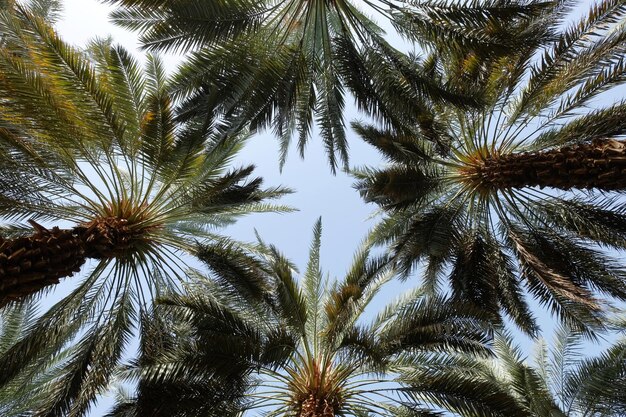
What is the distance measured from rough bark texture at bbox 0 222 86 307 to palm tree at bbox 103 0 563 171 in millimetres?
2785

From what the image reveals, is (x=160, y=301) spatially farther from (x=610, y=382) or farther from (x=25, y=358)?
(x=610, y=382)

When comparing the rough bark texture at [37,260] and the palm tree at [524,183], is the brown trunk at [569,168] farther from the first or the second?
the rough bark texture at [37,260]

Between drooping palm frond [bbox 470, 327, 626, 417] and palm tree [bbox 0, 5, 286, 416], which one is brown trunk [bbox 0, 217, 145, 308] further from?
drooping palm frond [bbox 470, 327, 626, 417]

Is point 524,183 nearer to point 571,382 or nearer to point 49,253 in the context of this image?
point 571,382

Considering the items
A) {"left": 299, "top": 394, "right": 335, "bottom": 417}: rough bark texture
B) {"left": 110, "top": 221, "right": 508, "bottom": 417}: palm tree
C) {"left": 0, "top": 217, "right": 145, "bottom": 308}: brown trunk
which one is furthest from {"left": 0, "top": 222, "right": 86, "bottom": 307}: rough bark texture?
{"left": 299, "top": 394, "right": 335, "bottom": 417}: rough bark texture

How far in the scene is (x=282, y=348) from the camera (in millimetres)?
7184

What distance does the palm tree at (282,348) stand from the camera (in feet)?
23.1

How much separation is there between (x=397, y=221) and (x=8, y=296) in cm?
763

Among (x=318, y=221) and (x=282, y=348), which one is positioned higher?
(x=318, y=221)

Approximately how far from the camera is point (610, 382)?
30.1 ft

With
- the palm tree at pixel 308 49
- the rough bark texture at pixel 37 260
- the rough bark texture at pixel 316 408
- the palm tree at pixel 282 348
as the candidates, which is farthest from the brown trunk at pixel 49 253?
the rough bark texture at pixel 316 408

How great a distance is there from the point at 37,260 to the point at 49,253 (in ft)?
0.57

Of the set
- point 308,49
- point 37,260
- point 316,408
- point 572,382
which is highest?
point 308,49

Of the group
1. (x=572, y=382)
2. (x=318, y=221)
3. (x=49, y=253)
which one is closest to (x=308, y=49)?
(x=318, y=221)
